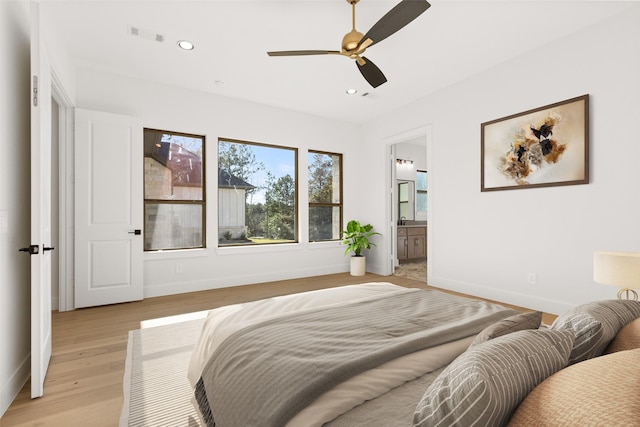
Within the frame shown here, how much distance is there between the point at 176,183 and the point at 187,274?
1.32 meters

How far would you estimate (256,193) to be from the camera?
202 inches

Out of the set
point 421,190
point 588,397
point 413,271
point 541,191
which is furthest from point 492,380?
point 421,190

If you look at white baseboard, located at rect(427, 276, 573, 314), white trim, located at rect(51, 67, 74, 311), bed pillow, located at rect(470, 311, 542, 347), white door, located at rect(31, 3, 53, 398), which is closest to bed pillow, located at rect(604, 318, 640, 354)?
bed pillow, located at rect(470, 311, 542, 347)

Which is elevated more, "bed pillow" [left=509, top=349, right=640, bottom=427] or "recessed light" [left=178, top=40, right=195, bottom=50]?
"recessed light" [left=178, top=40, right=195, bottom=50]

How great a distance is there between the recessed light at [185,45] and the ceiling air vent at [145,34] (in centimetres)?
17

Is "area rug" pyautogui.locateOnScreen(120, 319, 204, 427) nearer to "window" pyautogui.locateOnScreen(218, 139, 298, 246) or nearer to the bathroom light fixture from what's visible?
"window" pyautogui.locateOnScreen(218, 139, 298, 246)

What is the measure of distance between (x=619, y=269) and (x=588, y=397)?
177 cm

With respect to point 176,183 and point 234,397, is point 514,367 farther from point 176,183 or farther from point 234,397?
point 176,183

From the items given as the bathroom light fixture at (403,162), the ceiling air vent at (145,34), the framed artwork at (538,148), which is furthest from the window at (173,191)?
the bathroom light fixture at (403,162)

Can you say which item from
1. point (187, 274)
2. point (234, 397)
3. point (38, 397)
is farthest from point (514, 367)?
point (187, 274)

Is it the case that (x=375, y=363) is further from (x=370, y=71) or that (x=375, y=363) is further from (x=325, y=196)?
(x=325, y=196)

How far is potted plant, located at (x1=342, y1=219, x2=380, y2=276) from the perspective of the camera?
555 centimetres

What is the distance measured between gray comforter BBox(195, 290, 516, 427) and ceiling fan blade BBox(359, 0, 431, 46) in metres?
1.92

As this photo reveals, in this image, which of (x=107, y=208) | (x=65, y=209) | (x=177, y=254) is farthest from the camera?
(x=177, y=254)
